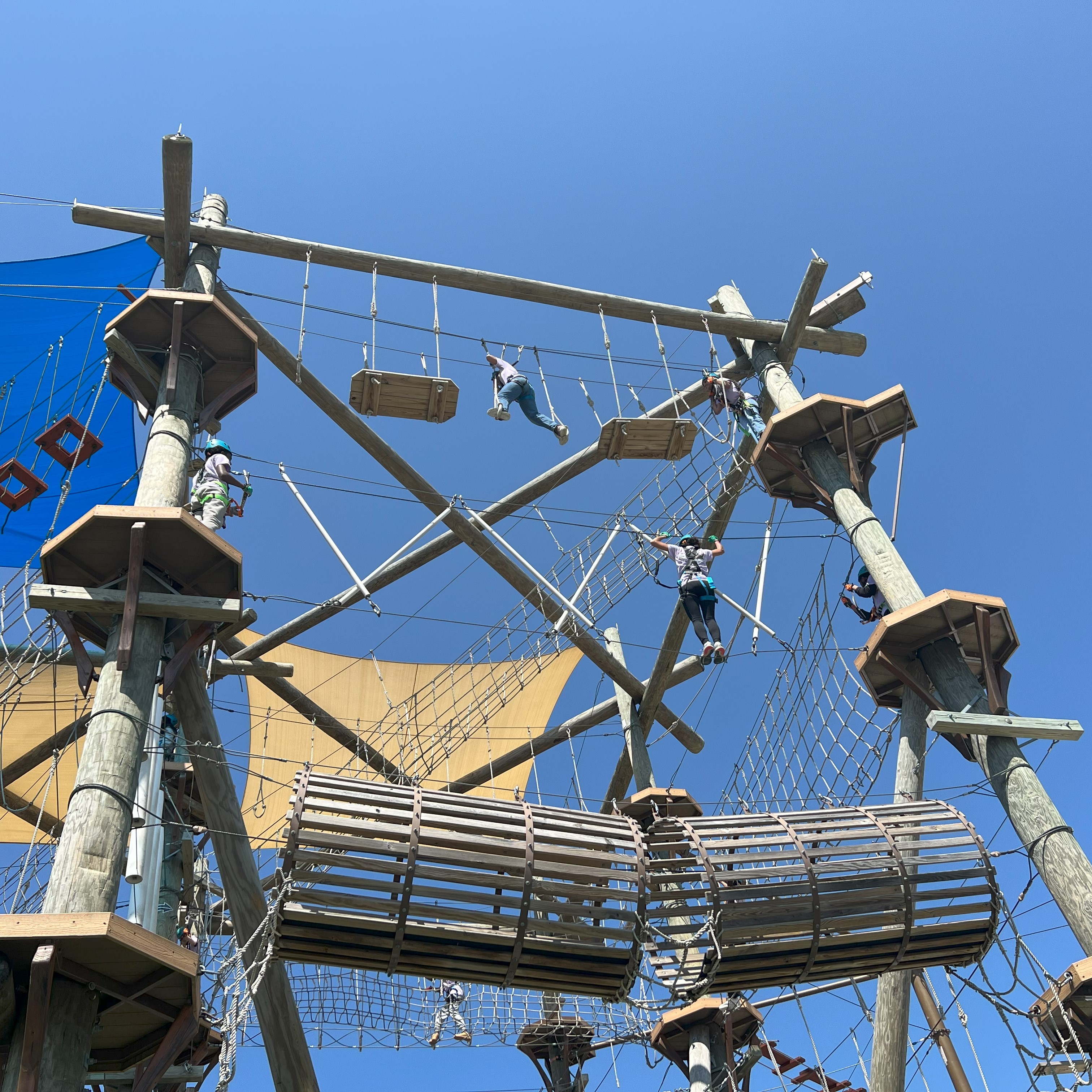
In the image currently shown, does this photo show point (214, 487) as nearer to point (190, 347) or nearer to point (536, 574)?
point (190, 347)

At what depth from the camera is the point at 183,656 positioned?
531 centimetres

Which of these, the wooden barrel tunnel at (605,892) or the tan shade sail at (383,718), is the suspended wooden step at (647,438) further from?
the tan shade sail at (383,718)

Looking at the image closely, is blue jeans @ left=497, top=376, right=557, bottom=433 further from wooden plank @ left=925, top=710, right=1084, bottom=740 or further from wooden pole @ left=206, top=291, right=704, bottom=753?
wooden plank @ left=925, top=710, right=1084, bottom=740

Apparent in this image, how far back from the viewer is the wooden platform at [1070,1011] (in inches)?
184

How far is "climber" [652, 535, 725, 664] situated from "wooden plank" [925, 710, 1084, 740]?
8.63ft

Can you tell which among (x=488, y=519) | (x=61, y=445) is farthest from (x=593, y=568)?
(x=61, y=445)

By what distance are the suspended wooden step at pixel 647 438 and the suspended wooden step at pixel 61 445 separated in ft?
14.6

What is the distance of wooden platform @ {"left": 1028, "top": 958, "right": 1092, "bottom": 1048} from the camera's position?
15.3 ft

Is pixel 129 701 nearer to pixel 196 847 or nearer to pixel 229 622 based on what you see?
pixel 229 622

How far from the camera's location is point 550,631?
32.3 feet

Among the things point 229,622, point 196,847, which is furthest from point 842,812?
point 196,847

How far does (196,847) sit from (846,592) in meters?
6.87

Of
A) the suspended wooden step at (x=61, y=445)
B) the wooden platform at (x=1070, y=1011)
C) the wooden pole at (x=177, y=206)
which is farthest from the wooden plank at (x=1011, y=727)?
the suspended wooden step at (x=61, y=445)

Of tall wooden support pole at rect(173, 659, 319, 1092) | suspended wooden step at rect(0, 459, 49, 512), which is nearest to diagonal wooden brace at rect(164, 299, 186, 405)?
tall wooden support pole at rect(173, 659, 319, 1092)
